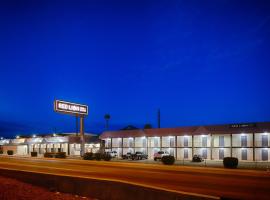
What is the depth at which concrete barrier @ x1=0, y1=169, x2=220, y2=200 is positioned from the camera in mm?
10807

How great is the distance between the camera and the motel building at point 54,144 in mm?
72125

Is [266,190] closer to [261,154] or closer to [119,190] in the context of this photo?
[119,190]

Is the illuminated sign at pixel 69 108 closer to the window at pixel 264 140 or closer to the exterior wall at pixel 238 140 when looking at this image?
the exterior wall at pixel 238 140

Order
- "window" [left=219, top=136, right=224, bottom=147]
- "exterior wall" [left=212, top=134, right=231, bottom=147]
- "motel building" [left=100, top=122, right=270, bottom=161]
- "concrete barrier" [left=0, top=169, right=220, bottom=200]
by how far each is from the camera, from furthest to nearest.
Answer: "window" [left=219, top=136, right=224, bottom=147], "exterior wall" [left=212, top=134, right=231, bottom=147], "motel building" [left=100, top=122, right=270, bottom=161], "concrete barrier" [left=0, top=169, right=220, bottom=200]

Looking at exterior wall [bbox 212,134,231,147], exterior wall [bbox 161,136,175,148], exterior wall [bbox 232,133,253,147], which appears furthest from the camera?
exterior wall [bbox 161,136,175,148]

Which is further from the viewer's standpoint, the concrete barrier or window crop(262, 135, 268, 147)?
window crop(262, 135, 268, 147)

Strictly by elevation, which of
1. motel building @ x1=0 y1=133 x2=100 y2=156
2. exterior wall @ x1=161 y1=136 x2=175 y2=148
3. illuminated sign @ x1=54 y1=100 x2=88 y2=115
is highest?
illuminated sign @ x1=54 y1=100 x2=88 y2=115

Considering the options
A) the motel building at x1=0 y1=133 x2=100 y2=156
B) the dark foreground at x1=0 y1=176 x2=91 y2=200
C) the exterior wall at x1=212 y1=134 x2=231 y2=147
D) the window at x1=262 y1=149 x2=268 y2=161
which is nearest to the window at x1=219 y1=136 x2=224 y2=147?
the exterior wall at x1=212 y1=134 x2=231 y2=147

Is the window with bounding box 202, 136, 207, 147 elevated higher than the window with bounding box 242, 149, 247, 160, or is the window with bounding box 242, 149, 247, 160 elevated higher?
the window with bounding box 202, 136, 207, 147

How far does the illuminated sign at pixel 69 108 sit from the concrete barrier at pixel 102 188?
3196 cm

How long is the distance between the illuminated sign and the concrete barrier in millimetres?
31964

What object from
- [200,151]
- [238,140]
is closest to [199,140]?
[200,151]

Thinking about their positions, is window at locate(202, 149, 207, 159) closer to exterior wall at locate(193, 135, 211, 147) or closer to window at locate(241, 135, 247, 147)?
exterior wall at locate(193, 135, 211, 147)

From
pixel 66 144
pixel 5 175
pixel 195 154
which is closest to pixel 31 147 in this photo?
pixel 66 144
